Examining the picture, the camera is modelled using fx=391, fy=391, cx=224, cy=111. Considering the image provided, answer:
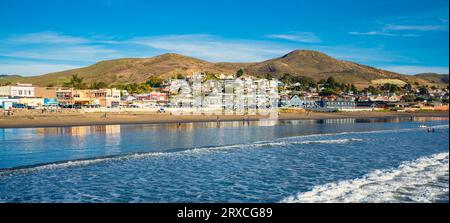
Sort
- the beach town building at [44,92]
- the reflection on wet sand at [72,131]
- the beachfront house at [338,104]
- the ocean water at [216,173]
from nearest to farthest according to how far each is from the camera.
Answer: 1. the ocean water at [216,173]
2. the reflection on wet sand at [72,131]
3. the beach town building at [44,92]
4. the beachfront house at [338,104]

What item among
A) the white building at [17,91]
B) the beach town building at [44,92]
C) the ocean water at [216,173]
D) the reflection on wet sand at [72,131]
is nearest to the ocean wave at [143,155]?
the ocean water at [216,173]

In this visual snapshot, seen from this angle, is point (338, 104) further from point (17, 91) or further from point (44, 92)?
point (17, 91)

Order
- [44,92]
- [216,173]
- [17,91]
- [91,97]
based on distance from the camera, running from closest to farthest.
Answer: [216,173] → [17,91] → [91,97] → [44,92]

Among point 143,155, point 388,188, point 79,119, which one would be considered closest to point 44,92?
point 79,119

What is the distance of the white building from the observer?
274ft

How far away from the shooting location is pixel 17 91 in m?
85.4

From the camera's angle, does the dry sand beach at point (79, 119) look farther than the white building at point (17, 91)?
No

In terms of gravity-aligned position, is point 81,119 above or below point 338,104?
below

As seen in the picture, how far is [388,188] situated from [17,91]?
289 feet
